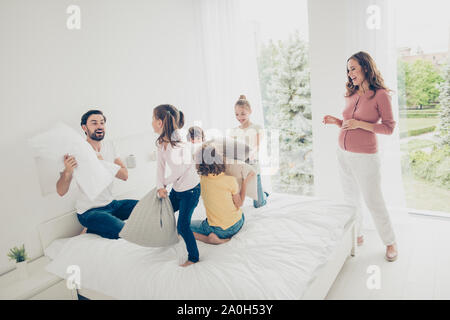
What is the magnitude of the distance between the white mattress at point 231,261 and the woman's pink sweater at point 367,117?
46 centimetres

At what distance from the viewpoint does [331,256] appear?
6.75 ft

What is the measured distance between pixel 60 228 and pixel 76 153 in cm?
61

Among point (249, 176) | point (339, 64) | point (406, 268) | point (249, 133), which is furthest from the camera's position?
point (339, 64)

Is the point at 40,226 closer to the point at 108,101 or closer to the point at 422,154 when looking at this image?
the point at 108,101

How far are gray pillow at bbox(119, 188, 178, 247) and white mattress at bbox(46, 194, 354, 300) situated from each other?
97mm

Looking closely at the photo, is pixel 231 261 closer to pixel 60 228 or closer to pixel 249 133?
pixel 249 133

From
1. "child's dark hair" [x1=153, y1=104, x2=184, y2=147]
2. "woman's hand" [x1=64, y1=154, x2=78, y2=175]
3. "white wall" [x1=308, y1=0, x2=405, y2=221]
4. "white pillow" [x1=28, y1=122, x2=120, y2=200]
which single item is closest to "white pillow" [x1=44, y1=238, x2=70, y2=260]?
"white pillow" [x1=28, y1=122, x2=120, y2=200]

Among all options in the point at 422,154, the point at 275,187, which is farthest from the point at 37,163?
the point at 422,154

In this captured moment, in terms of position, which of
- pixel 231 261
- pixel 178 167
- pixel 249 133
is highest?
pixel 249 133

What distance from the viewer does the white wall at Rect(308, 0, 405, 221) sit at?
2.87 metres

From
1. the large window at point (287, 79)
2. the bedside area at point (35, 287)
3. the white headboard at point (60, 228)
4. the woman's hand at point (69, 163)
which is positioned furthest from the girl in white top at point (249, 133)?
the bedside area at point (35, 287)

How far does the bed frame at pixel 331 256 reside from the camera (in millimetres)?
1919

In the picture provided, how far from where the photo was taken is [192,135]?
113 inches

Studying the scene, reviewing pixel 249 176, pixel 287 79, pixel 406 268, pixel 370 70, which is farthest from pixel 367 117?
pixel 287 79
